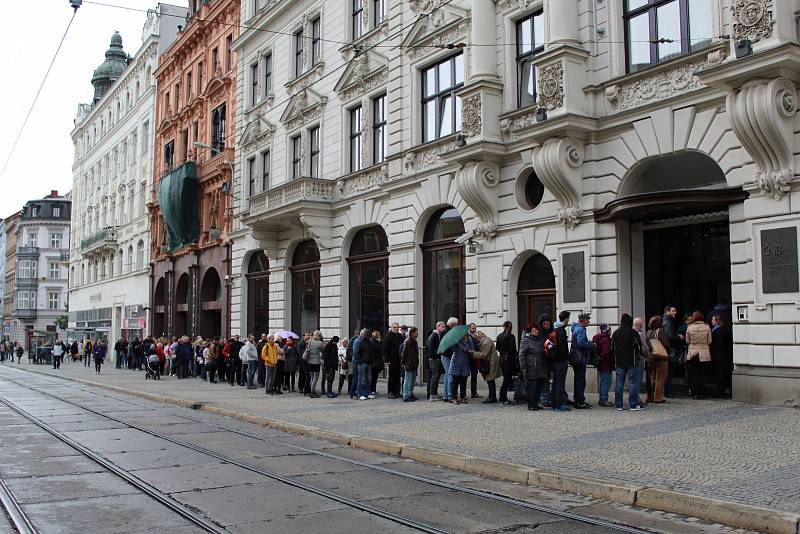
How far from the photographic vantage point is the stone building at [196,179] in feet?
125

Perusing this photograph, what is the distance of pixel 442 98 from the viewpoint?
23203 millimetres

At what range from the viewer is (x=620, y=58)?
17469 millimetres

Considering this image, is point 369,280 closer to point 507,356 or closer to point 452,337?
point 452,337

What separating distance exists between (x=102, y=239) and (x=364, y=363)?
45487mm

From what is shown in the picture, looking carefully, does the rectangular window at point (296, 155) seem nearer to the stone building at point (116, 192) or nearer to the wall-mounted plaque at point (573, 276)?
the wall-mounted plaque at point (573, 276)

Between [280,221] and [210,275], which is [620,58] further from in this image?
[210,275]

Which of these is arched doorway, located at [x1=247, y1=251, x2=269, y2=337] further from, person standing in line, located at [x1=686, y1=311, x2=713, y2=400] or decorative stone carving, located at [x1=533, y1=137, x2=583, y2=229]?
person standing in line, located at [x1=686, y1=311, x2=713, y2=400]

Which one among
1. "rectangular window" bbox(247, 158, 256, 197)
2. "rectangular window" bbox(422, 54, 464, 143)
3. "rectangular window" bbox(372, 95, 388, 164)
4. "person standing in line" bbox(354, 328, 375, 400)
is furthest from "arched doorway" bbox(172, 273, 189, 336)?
"person standing in line" bbox(354, 328, 375, 400)

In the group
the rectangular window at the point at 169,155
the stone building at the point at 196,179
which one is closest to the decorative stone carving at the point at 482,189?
the stone building at the point at 196,179

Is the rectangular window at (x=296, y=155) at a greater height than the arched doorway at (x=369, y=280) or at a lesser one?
greater

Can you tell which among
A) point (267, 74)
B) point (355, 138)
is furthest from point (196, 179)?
point (355, 138)

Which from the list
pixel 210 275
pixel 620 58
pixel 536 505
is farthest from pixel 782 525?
pixel 210 275

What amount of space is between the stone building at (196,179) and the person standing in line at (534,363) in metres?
23.4

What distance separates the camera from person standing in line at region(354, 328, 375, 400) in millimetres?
18928
